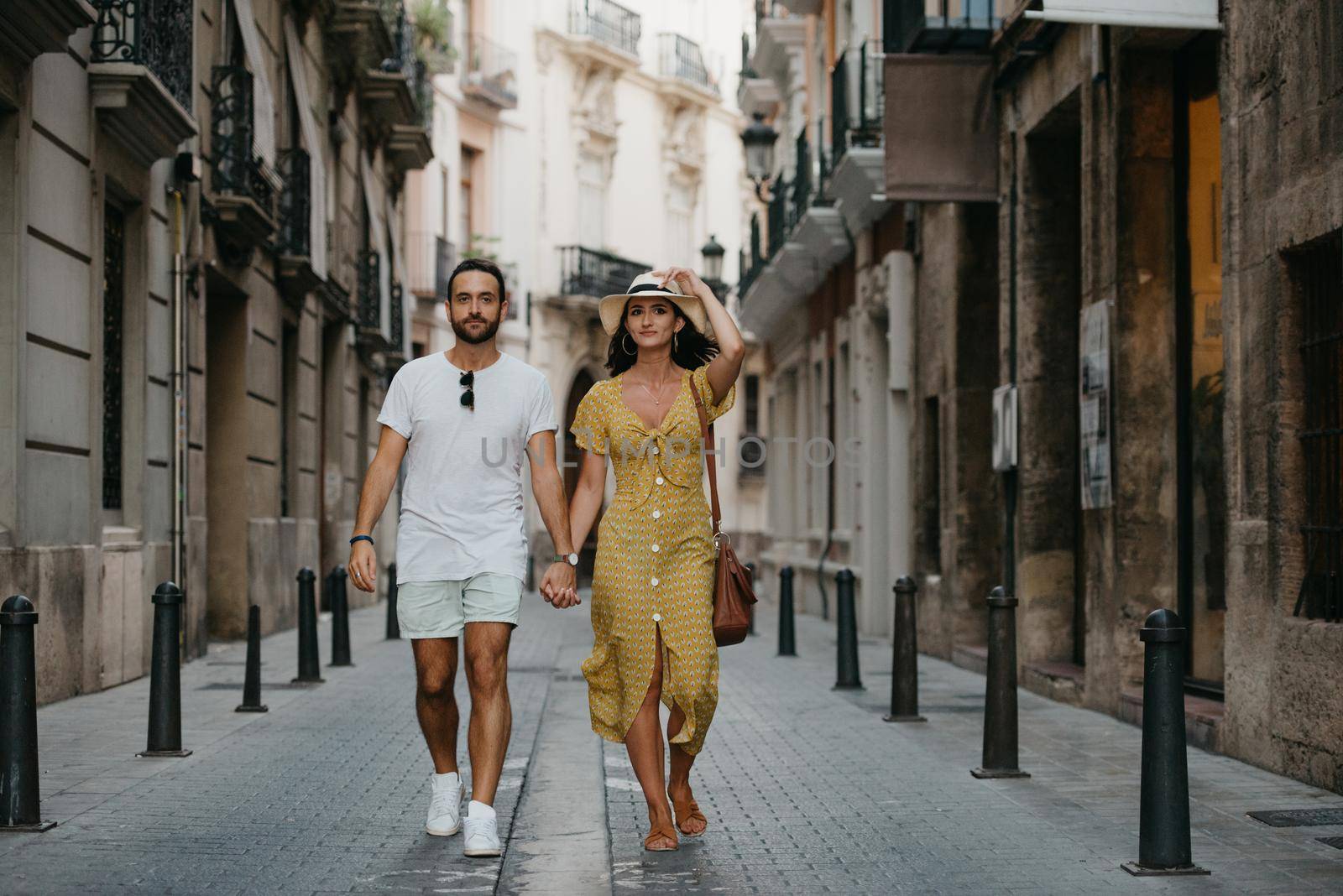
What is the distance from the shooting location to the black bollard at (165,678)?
820 centimetres

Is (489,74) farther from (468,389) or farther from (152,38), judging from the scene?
(468,389)

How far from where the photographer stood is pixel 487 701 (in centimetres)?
605

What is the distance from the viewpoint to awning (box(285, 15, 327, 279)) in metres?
19.8

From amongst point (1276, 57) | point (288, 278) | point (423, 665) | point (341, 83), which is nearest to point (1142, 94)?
point (1276, 57)

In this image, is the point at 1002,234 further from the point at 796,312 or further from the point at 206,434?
the point at 796,312

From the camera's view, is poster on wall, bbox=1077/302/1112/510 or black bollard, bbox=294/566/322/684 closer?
poster on wall, bbox=1077/302/1112/510

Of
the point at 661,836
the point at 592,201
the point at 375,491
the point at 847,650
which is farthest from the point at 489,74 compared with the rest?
the point at 661,836

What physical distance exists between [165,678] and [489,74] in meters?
29.6

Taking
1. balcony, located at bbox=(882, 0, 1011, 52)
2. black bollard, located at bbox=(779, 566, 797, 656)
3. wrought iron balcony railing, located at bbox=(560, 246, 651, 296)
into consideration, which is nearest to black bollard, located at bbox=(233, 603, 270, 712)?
black bollard, located at bbox=(779, 566, 797, 656)

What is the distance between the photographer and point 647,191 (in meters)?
42.5

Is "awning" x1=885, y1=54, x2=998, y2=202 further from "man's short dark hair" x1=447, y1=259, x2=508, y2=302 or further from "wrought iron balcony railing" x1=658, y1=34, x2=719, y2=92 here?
"wrought iron balcony railing" x1=658, y1=34, x2=719, y2=92

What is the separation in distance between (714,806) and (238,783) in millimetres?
2067

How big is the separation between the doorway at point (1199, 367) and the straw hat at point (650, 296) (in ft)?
16.3

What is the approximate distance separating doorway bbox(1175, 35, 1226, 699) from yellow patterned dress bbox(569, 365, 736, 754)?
16.7 ft
